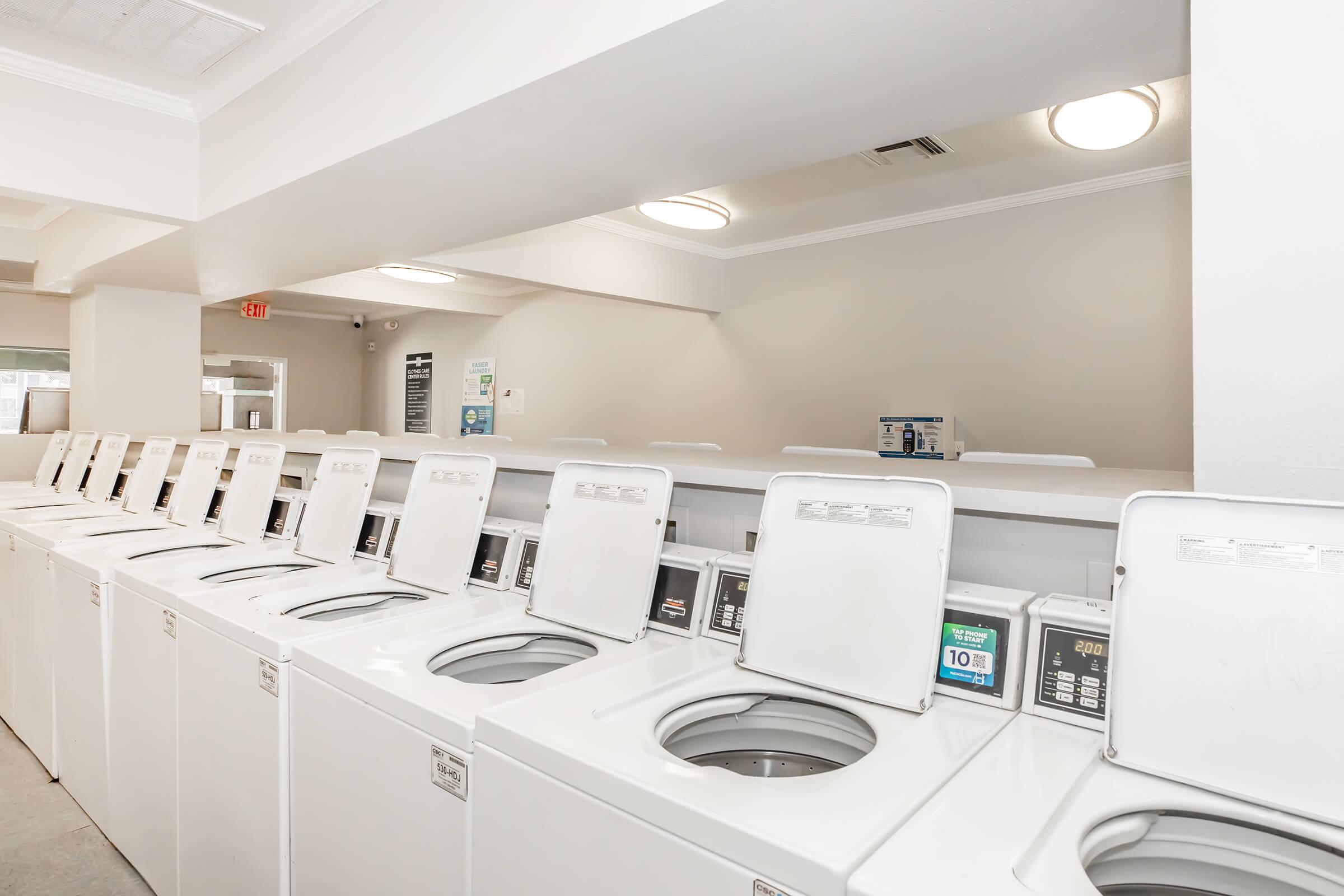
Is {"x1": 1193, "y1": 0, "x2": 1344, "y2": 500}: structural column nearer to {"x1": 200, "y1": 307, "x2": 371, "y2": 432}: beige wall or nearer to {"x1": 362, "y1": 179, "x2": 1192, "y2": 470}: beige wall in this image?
{"x1": 362, "y1": 179, "x2": 1192, "y2": 470}: beige wall

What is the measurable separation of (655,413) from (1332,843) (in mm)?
6220

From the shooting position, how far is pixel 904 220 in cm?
522

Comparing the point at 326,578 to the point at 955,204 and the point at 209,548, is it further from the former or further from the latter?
the point at 955,204

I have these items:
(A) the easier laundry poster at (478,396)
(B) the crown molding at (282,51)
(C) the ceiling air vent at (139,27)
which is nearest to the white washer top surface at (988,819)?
(B) the crown molding at (282,51)

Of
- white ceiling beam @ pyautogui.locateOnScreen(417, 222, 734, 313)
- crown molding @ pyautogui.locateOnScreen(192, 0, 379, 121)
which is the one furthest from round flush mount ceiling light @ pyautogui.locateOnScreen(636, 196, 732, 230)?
crown molding @ pyautogui.locateOnScreen(192, 0, 379, 121)

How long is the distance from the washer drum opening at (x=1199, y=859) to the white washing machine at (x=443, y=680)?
0.76m

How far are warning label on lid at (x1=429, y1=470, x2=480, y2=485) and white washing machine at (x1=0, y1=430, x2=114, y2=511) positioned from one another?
9.52ft

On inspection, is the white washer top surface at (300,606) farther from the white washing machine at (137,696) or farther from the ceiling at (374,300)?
the ceiling at (374,300)

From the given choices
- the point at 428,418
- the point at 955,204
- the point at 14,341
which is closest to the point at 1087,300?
the point at 955,204

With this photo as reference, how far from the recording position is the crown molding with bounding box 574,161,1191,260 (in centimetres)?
426

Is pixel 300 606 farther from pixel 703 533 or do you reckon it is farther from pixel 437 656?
pixel 703 533

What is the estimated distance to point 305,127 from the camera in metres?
2.72

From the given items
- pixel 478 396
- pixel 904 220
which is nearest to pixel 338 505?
pixel 904 220

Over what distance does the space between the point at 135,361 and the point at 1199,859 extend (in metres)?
6.50
